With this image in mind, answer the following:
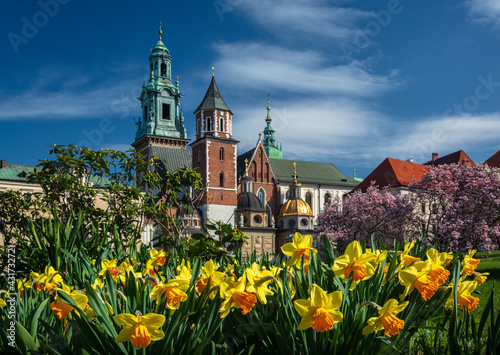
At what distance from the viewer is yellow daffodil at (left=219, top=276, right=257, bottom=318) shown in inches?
82.8

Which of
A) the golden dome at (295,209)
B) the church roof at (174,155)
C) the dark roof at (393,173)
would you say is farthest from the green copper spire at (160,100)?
the dark roof at (393,173)

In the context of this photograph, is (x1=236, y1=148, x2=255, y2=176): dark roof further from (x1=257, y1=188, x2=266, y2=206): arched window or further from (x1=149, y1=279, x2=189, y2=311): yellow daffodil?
(x1=149, y1=279, x2=189, y2=311): yellow daffodil

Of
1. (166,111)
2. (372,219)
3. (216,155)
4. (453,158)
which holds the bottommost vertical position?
(372,219)

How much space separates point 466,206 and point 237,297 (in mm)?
19801

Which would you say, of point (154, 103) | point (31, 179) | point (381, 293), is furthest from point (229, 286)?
point (154, 103)

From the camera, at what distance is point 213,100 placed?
52.7 metres

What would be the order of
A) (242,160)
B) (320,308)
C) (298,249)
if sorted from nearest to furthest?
(320,308)
(298,249)
(242,160)

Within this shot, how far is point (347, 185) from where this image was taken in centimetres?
6681

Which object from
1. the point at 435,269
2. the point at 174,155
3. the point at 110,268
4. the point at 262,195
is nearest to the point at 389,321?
the point at 435,269

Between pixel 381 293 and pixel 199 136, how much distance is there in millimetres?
49039

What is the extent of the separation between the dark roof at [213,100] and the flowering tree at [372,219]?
91.2 ft

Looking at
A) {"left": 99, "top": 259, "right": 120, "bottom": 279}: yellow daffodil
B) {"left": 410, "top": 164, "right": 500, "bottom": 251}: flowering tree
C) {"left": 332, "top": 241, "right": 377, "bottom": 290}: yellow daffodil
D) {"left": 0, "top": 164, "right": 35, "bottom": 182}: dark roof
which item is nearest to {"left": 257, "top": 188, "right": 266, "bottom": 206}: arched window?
{"left": 0, "top": 164, "right": 35, "bottom": 182}: dark roof

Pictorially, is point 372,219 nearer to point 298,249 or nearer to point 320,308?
point 298,249

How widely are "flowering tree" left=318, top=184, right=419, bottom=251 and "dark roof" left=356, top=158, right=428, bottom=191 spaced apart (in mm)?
22043
